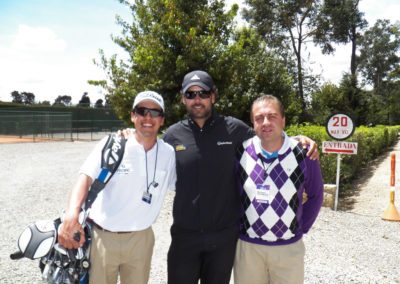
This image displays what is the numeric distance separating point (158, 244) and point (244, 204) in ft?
9.39

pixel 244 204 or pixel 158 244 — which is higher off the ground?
pixel 244 204

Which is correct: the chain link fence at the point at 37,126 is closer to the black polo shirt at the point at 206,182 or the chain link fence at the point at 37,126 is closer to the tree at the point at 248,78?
the tree at the point at 248,78

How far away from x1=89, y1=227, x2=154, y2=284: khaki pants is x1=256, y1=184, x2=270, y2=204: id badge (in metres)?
0.83

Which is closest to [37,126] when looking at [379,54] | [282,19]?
[282,19]

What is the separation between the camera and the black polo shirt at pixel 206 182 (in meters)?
2.69

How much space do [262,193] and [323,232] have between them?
3796 mm

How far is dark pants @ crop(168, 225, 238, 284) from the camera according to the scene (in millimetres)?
2689

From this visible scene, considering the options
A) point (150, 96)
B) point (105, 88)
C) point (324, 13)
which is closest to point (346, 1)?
point (324, 13)

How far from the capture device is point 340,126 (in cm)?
732

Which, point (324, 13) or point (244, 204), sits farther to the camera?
A: point (324, 13)

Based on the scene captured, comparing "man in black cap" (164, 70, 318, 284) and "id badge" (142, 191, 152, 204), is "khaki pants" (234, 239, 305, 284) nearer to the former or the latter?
"man in black cap" (164, 70, 318, 284)

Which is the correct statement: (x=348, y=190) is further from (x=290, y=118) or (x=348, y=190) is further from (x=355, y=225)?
(x=355, y=225)

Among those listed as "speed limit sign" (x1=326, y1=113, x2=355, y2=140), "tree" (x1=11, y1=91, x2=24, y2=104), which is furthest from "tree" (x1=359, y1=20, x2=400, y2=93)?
"tree" (x1=11, y1=91, x2=24, y2=104)

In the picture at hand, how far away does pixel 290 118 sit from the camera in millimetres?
10859
